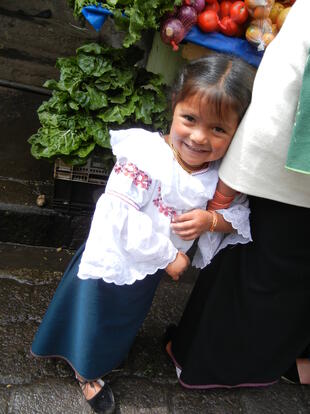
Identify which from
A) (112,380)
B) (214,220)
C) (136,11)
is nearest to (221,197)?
(214,220)

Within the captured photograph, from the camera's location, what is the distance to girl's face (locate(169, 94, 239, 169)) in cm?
154

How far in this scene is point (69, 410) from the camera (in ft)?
7.04

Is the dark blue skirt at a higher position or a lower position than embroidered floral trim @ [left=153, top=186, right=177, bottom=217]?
lower

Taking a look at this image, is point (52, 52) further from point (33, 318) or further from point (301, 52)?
point (301, 52)

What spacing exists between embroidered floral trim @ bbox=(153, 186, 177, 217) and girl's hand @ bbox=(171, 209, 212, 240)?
37 millimetres

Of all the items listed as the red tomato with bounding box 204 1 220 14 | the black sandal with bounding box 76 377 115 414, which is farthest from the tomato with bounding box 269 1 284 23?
the black sandal with bounding box 76 377 115 414

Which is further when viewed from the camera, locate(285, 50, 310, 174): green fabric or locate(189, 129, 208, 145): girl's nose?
locate(189, 129, 208, 145): girl's nose

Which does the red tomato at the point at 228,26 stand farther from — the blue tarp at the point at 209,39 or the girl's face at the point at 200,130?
the girl's face at the point at 200,130

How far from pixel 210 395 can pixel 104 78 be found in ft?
6.39

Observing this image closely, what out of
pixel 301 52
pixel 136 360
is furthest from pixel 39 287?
pixel 301 52

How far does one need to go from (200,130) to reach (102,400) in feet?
4.84

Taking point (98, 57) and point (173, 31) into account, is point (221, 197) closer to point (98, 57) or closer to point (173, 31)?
point (173, 31)

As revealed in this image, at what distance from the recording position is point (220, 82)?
1523 mm

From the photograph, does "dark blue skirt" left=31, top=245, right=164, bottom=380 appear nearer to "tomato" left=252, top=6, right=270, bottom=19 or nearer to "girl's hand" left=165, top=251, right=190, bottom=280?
"girl's hand" left=165, top=251, right=190, bottom=280
